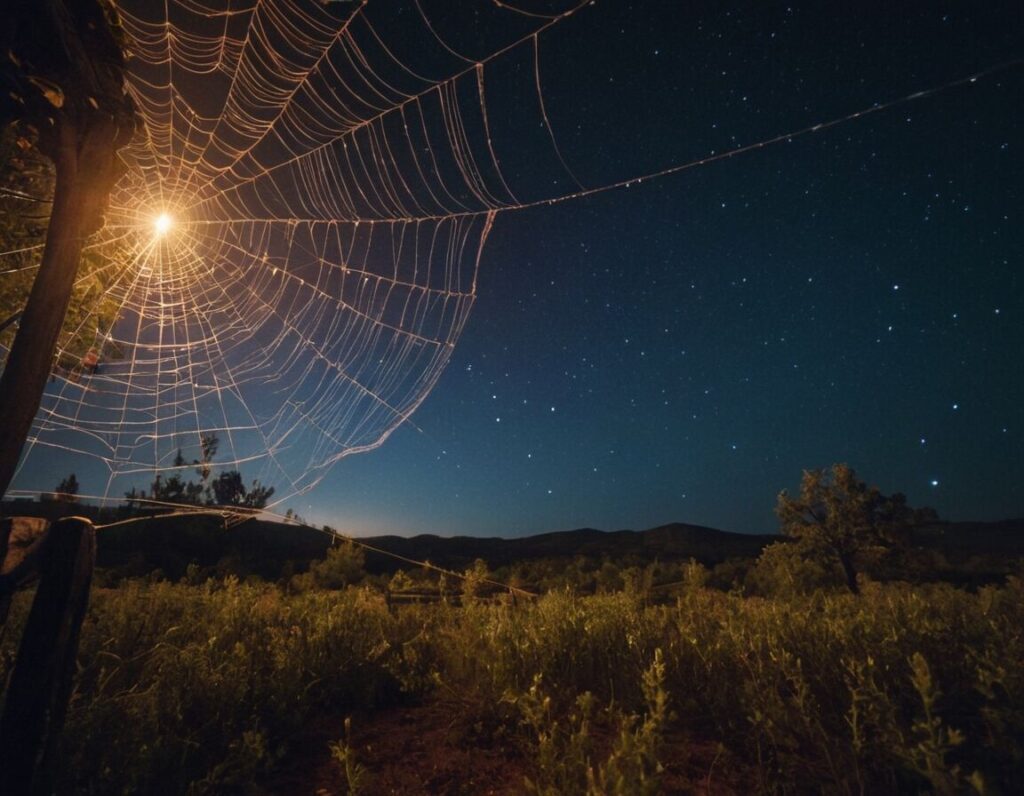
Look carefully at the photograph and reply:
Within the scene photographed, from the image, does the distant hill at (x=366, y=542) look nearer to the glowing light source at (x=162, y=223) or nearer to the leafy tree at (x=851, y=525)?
the glowing light source at (x=162, y=223)

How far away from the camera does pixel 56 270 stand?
7.52ft

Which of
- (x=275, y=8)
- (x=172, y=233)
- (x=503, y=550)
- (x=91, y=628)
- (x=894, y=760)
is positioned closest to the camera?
(x=894, y=760)

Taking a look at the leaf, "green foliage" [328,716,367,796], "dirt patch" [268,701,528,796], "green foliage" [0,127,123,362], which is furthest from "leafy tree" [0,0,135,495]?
"dirt patch" [268,701,528,796]

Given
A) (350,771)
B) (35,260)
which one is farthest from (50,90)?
(350,771)

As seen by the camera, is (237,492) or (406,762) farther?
(237,492)

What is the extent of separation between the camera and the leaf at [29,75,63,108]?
231 centimetres

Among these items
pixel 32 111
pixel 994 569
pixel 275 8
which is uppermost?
pixel 275 8

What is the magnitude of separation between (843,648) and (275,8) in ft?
21.7

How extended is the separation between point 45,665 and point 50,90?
8.70 ft

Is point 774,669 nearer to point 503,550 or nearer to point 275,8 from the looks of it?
point 275,8

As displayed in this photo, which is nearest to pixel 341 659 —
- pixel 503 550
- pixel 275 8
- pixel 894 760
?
pixel 894 760

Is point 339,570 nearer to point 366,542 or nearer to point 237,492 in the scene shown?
point 237,492

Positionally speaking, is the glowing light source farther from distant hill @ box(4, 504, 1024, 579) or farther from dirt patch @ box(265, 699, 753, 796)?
dirt patch @ box(265, 699, 753, 796)

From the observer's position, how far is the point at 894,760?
208 centimetres
